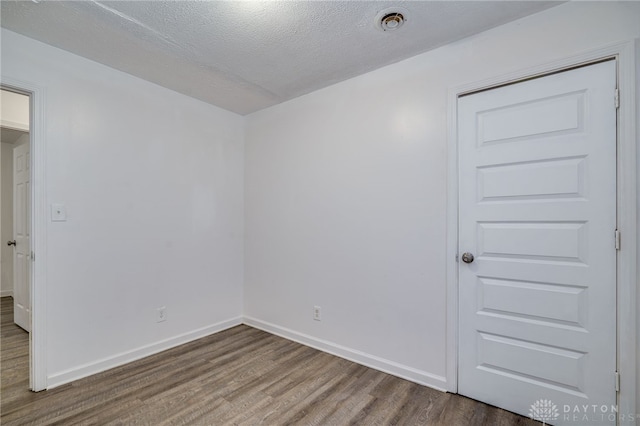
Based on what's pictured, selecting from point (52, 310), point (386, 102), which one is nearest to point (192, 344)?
point (52, 310)

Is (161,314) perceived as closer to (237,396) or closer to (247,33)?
(237,396)

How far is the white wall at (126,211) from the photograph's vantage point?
7.10 ft

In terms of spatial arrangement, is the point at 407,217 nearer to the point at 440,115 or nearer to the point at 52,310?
the point at 440,115

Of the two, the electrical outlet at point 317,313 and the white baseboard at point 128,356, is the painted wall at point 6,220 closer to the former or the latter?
the white baseboard at point 128,356

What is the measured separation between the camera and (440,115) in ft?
7.00

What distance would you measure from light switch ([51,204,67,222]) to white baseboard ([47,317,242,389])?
1.14 meters

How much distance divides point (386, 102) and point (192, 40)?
153 centimetres

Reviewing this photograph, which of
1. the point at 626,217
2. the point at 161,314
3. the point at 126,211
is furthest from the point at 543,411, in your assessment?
the point at 126,211

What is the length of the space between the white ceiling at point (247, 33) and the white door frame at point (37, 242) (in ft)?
1.73

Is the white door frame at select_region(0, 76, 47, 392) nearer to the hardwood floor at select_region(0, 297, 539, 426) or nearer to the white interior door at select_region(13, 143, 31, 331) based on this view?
the hardwood floor at select_region(0, 297, 539, 426)

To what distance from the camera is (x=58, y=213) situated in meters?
2.16

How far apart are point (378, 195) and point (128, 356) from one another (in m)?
2.57

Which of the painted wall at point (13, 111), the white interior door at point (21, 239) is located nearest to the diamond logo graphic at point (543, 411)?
the white interior door at point (21, 239)

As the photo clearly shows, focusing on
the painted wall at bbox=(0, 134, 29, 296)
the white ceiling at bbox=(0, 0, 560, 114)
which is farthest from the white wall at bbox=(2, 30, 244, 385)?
the painted wall at bbox=(0, 134, 29, 296)
